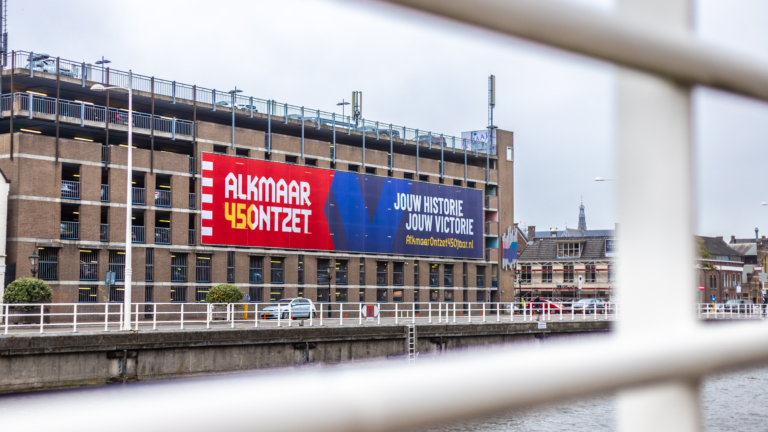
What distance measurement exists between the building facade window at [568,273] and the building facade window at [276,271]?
29.1m

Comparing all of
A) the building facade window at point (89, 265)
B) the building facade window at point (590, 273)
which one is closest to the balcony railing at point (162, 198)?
the building facade window at point (89, 265)

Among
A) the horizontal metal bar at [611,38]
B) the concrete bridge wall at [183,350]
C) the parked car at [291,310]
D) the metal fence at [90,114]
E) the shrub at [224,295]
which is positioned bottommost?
the concrete bridge wall at [183,350]

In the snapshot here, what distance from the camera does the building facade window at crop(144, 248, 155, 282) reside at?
3809cm

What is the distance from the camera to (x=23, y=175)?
3459cm

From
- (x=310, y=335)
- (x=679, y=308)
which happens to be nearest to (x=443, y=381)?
(x=679, y=308)

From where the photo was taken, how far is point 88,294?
36.2 metres

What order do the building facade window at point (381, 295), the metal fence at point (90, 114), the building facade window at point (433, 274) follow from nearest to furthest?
1. the metal fence at point (90, 114)
2. the building facade window at point (381, 295)
3. the building facade window at point (433, 274)

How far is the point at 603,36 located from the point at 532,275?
6691 cm

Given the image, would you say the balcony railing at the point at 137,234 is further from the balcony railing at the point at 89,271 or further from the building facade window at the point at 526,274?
the building facade window at the point at 526,274

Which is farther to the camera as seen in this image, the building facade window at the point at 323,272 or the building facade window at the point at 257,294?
the building facade window at the point at 323,272

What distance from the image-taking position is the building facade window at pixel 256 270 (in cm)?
4238

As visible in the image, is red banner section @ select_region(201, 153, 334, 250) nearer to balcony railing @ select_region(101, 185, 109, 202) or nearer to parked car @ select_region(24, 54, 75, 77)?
balcony railing @ select_region(101, 185, 109, 202)

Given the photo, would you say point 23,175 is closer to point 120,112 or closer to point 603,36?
point 120,112

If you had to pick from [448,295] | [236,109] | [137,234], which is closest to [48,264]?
[137,234]
